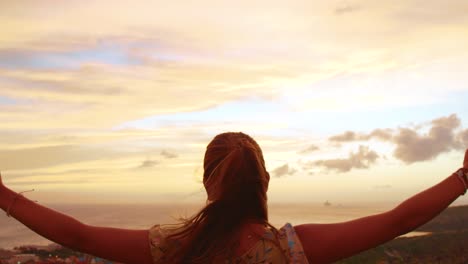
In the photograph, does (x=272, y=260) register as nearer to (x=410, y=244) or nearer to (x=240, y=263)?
(x=240, y=263)

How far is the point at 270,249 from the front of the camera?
11.2 feet

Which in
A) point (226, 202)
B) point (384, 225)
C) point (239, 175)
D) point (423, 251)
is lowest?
point (423, 251)

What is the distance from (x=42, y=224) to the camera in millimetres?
3186

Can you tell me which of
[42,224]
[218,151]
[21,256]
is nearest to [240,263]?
[218,151]

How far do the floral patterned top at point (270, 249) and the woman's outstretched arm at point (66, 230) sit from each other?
0.19 meters

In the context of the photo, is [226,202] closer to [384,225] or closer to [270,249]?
[270,249]

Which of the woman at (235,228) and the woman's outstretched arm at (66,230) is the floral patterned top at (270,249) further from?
the woman's outstretched arm at (66,230)

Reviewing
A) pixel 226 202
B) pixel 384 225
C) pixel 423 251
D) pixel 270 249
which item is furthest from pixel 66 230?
pixel 423 251

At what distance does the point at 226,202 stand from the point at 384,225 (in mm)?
898

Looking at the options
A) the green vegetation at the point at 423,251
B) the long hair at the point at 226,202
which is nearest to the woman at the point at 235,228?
the long hair at the point at 226,202

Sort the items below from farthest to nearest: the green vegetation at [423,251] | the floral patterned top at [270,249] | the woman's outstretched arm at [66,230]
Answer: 1. the green vegetation at [423,251]
2. the floral patterned top at [270,249]
3. the woman's outstretched arm at [66,230]

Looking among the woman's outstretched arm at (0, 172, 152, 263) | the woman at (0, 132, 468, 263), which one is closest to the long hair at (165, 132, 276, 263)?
the woman at (0, 132, 468, 263)

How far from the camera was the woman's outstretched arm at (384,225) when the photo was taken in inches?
127

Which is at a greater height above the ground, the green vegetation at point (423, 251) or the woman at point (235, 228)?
the woman at point (235, 228)
